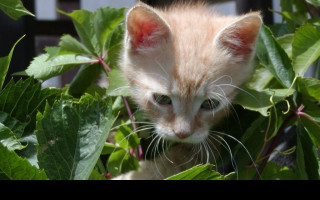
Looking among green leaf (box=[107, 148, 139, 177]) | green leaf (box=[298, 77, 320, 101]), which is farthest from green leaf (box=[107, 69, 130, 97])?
green leaf (box=[298, 77, 320, 101])

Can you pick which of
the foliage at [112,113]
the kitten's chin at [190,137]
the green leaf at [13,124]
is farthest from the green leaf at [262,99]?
the green leaf at [13,124]

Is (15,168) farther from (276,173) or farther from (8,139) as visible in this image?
(276,173)

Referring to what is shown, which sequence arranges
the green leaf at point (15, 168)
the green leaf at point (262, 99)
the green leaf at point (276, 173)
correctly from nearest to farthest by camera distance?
1. the green leaf at point (15, 168)
2. the green leaf at point (262, 99)
3. the green leaf at point (276, 173)

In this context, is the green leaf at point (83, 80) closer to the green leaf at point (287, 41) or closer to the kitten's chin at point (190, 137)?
the kitten's chin at point (190, 137)

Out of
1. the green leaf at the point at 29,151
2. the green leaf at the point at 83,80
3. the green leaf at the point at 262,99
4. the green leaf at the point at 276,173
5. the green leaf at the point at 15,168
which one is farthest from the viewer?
the green leaf at the point at 83,80

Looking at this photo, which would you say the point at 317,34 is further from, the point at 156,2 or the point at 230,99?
the point at 156,2
